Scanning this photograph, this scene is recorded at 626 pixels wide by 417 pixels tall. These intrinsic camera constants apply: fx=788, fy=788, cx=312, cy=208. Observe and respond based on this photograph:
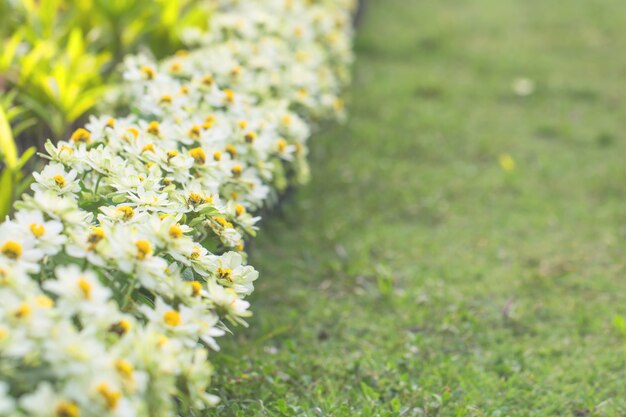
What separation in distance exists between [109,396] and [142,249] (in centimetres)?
38

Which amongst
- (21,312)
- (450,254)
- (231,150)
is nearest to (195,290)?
(21,312)

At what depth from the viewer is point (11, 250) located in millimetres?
1426

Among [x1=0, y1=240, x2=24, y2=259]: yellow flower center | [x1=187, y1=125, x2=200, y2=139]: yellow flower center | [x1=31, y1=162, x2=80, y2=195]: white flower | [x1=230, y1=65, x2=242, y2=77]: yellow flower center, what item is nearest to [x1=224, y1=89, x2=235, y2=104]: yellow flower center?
[x1=230, y1=65, x2=242, y2=77]: yellow flower center

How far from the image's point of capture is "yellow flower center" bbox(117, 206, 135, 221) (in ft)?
5.50

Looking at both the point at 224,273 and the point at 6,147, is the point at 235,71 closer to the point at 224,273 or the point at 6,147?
the point at 6,147

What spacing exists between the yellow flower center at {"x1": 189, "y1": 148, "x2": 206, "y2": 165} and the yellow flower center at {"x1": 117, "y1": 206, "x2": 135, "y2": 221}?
1.16 ft

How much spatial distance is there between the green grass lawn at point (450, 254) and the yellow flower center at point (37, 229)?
66 centimetres

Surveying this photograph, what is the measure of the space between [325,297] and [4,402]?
155 cm

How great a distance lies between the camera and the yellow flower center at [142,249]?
148cm

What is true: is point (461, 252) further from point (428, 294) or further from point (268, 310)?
point (268, 310)

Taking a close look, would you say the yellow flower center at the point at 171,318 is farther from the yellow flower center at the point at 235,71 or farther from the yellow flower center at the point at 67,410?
the yellow flower center at the point at 235,71

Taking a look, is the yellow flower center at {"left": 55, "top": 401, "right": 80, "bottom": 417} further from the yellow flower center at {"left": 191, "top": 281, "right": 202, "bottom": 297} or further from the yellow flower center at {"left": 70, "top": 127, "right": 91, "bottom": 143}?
the yellow flower center at {"left": 70, "top": 127, "right": 91, "bottom": 143}

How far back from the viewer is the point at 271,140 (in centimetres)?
242

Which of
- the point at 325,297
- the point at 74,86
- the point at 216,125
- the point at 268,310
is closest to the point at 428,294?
the point at 325,297
